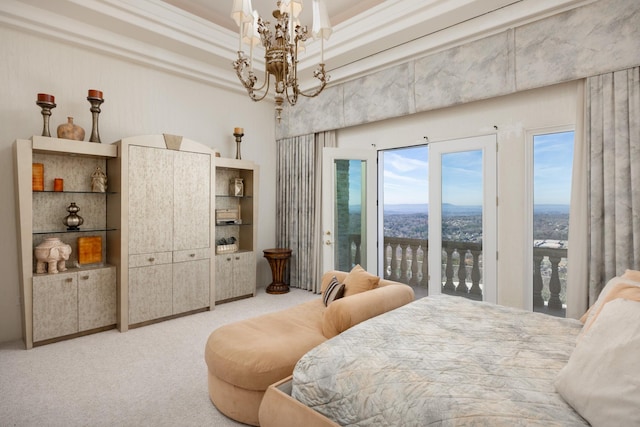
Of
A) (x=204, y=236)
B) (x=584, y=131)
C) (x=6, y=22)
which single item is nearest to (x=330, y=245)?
(x=204, y=236)

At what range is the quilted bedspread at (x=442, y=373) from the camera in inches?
48.4

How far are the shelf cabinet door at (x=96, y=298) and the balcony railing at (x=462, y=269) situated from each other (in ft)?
9.36

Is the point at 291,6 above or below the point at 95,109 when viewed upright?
above

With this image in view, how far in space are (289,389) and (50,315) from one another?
2.71 m

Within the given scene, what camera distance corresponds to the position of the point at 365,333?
6.14 feet

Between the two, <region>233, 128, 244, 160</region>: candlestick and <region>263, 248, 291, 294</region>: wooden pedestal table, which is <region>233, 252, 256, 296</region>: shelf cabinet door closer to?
<region>263, 248, 291, 294</region>: wooden pedestal table

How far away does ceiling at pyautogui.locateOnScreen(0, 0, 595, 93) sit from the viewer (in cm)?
320

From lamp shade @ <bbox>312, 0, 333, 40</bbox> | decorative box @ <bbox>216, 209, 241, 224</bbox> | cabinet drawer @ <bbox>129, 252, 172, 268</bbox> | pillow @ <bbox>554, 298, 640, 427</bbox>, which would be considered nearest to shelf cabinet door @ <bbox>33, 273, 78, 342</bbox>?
cabinet drawer @ <bbox>129, 252, 172, 268</bbox>

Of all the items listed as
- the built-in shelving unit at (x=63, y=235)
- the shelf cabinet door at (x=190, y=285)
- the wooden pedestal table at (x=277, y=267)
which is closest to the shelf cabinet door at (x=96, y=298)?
the built-in shelving unit at (x=63, y=235)

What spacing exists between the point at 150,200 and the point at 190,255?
0.79 meters

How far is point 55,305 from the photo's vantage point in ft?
10.5

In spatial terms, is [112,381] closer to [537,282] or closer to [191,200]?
[191,200]

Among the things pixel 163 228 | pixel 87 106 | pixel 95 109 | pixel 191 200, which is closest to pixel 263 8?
pixel 95 109

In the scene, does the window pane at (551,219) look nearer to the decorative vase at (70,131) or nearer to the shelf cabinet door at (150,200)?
the shelf cabinet door at (150,200)
